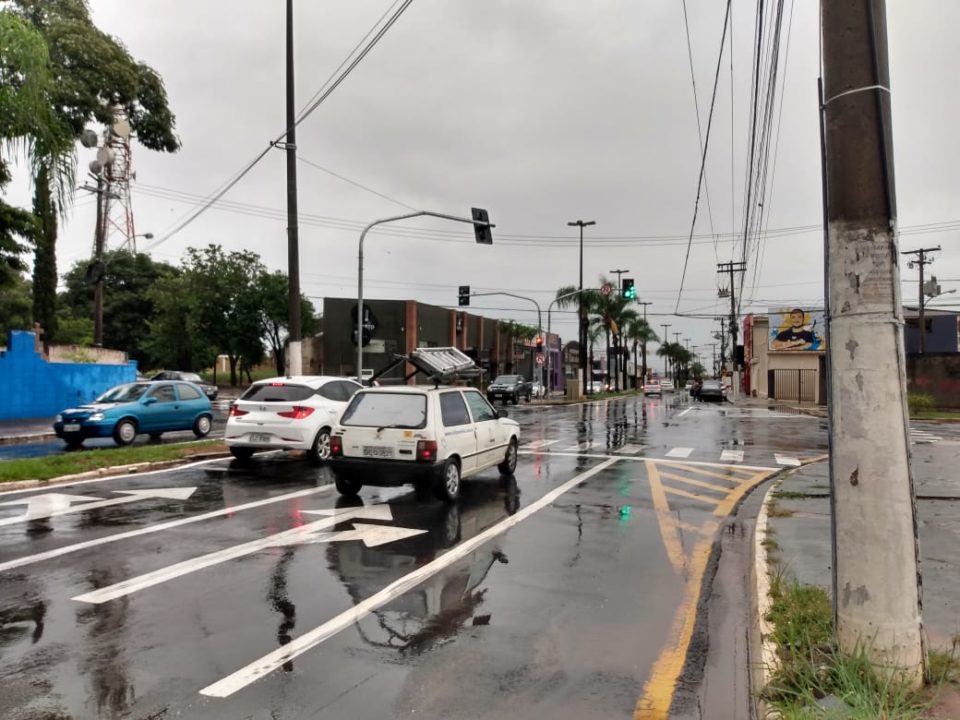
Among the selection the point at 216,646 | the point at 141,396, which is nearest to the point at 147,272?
the point at 141,396

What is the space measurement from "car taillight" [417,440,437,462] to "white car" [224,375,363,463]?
4228 mm

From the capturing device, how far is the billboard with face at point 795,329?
51.5 metres

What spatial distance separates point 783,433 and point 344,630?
68.3ft

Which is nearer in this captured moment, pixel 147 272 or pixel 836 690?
pixel 836 690

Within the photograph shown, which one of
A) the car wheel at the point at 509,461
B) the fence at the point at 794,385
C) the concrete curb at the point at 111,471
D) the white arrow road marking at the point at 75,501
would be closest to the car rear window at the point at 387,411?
the white arrow road marking at the point at 75,501

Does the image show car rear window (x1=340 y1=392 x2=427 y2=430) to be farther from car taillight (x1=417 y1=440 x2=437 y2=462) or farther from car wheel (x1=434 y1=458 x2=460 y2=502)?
car wheel (x1=434 y1=458 x2=460 y2=502)

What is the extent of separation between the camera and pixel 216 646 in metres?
4.58

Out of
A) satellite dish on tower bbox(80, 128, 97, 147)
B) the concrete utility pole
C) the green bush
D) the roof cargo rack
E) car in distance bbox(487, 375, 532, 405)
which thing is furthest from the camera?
car in distance bbox(487, 375, 532, 405)

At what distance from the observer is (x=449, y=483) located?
372 inches

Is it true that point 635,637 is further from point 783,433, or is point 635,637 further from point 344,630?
point 783,433

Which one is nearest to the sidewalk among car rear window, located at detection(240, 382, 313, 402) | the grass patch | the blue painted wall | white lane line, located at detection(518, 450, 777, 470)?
white lane line, located at detection(518, 450, 777, 470)

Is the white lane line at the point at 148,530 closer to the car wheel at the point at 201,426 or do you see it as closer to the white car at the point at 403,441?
the white car at the point at 403,441

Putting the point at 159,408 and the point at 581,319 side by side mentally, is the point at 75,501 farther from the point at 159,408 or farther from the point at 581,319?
the point at 581,319

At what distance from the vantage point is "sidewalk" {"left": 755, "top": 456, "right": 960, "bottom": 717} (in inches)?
202
